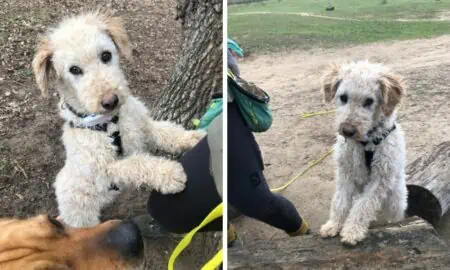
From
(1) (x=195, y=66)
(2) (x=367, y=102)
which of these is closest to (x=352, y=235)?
(2) (x=367, y=102)

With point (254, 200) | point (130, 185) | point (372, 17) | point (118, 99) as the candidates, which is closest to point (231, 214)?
point (254, 200)

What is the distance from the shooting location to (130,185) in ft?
3.03

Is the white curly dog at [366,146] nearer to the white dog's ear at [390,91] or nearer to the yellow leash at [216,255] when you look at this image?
the white dog's ear at [390,91]

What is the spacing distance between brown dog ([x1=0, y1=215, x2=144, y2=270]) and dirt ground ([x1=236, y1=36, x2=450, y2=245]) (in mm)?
314

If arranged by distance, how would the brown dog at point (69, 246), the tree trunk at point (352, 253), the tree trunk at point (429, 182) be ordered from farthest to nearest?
the tree trunk at point (429, 182), the tree trunk at point (352, 253), the brown dog at point (69, 246)

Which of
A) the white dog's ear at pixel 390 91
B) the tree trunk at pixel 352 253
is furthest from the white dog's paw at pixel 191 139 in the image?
the white dog's ear at pixel 390 91

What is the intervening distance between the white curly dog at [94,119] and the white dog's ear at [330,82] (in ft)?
1.53

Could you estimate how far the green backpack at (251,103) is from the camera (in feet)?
3.05

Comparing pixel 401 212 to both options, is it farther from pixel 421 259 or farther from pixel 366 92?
pixel 366 92

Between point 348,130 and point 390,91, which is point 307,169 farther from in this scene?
point 390,91

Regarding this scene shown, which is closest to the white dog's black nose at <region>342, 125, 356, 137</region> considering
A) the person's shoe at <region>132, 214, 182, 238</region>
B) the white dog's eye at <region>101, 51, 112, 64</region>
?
the person's shoe at <region>132, 214, 182, 238</region>

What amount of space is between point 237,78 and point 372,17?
43 centimetres

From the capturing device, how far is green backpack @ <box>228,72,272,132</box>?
3.05 feet

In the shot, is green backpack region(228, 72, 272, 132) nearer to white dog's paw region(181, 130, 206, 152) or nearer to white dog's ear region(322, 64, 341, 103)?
white dog's paw region(181, 130, 206, 152)
